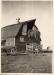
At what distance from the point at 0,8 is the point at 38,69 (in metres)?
0.69

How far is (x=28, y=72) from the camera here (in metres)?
1.59

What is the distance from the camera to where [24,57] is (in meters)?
1.58

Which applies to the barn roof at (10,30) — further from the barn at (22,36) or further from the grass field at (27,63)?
the grass field at (27,63)

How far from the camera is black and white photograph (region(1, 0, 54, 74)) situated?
158 centimetres

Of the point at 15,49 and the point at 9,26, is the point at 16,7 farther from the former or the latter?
the point at 15,49

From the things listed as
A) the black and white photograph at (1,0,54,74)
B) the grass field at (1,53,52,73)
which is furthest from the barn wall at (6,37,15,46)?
the grass field at (1,53,52,73)

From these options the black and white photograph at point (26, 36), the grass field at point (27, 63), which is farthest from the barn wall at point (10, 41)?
the grass field at point (27, 63)

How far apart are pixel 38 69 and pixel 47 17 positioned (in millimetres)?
502

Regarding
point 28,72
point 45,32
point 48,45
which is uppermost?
point 45,32

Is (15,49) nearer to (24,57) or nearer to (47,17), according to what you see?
(24,57)

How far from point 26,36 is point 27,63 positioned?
10.1 inches

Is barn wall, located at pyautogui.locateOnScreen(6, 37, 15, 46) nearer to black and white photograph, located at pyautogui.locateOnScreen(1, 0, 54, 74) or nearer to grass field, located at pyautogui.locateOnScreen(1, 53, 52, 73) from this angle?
black and white photograph, located at pyautogui.locateOnScreen(1, 0, 54, 74)

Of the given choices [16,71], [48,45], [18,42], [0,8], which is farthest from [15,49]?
[0,8]

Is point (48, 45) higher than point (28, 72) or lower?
higher
